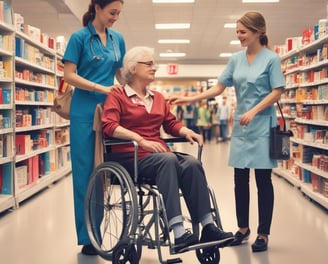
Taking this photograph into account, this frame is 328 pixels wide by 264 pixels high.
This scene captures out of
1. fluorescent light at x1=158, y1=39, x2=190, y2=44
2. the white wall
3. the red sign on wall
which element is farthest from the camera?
the white wall

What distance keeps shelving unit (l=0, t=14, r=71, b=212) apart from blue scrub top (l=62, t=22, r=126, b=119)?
172 centimetres

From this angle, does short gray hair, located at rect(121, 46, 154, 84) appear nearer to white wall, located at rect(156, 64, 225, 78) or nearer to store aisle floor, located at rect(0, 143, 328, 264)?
store aisle floor, located at rect(0, 143, 328, 264)

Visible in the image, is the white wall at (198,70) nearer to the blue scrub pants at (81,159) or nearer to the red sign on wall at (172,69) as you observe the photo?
the red sign on wall at (172,69)

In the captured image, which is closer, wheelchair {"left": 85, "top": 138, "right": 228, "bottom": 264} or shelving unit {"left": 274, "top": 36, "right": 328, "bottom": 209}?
wheelchair {"left": 85, "top": 138, "right": 228, "bottom": 264}

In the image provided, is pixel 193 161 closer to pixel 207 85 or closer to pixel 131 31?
pixel 131 31

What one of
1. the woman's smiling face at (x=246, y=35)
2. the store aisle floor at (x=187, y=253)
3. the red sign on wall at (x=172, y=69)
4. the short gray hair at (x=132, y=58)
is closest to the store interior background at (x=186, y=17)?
the red sign on wall at (x=172, y=69)

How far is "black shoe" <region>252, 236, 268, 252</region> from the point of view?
3.11m

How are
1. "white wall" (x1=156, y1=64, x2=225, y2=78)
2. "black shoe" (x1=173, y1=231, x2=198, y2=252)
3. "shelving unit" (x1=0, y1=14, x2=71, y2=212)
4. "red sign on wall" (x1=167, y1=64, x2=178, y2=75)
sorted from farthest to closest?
"white wall" (x1=156, y1=64, x2=225, y2=78) → "red sign on wall" (x1=167, y1=64, x2=178, y2=75) → "shelving unit" (x1=0, y1=14, x2=71, y2=212) → "black shoe" (x1=173, y1=231, x2=198, y2=252)

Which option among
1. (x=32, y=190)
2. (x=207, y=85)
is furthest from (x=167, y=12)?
(x=207, y=85)

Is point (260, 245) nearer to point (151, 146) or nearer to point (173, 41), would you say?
point (151, 146)

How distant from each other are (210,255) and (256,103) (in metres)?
1.10

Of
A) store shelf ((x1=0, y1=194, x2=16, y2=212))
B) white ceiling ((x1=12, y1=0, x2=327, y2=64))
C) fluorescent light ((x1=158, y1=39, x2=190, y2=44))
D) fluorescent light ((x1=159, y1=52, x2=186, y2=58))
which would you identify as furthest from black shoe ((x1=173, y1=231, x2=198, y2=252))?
fluorescent light ((x1=159, y1=52, x2=186, y2=58))

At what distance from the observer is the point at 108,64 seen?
2885 millimetres

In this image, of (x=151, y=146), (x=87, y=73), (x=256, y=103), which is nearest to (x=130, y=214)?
(x=151, y=146)
